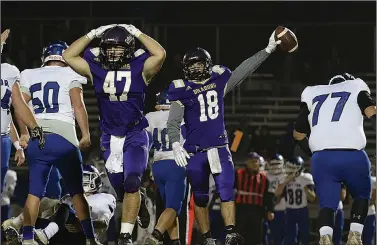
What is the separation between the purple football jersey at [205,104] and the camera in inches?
→ 366

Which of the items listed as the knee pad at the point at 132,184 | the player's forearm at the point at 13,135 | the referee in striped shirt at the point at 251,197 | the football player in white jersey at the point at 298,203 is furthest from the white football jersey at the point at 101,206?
the football player in white jersey at the point at 298,203

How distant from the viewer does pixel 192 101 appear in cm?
932

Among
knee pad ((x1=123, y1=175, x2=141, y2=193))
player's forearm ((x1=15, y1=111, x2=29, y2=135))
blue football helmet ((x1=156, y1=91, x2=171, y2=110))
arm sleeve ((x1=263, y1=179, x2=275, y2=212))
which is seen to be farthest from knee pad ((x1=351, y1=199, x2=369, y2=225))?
arm sleeve ((x1=263, y1=179, x2=275, y2=212))

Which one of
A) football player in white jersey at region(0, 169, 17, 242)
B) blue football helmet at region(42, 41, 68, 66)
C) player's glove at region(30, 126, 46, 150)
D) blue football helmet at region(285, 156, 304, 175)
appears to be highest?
blue football helmet at region(42, 41, 68, 66)

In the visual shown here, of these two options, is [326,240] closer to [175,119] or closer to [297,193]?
[175,119]

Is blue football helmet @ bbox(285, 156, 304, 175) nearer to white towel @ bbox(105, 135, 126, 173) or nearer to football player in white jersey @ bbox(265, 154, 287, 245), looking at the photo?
football player in white jersey @ bbox(265, 154, 287, 245)

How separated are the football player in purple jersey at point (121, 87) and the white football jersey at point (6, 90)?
0.55m

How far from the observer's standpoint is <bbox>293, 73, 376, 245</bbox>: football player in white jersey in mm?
8875

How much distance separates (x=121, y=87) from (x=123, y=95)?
0.07m

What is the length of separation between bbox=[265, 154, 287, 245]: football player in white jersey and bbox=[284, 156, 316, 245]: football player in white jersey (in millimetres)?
249

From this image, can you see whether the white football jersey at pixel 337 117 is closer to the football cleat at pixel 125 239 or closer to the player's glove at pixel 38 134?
the football cleat at pixel 125 239

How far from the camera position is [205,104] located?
931cm

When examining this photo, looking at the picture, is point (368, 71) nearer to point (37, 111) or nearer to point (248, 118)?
point (248, 118)

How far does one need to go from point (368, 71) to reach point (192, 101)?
503 inches
